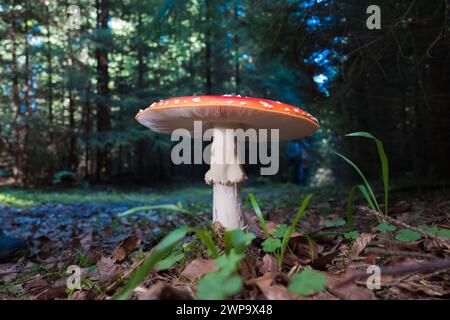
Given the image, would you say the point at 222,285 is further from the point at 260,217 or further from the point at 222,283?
the point at 260,217

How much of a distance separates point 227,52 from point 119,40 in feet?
17.5

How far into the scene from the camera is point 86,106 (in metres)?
12.8

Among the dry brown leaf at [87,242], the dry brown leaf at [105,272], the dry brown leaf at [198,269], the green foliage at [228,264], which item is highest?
the green foliage at [228,264]

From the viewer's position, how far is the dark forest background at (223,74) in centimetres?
393

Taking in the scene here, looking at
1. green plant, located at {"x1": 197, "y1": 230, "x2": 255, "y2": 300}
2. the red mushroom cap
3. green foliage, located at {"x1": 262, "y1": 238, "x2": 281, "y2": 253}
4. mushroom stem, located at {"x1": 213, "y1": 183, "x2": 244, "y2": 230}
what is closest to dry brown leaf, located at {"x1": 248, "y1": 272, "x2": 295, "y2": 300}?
green plant, located at {"x1": 197, "y1": 230, "x2": 255, "y2": 300}

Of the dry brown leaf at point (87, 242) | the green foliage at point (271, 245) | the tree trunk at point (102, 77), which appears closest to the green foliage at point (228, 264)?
the green foliage at point (271, 245)

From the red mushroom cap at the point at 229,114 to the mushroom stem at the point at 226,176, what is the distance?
0.13 m

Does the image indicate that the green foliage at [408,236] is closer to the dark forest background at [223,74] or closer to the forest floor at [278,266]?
the forest floor at [278,266]

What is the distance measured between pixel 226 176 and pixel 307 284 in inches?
54.8

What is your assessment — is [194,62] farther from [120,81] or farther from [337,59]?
[337,59]

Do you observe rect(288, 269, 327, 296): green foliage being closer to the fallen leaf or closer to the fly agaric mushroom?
the fallen leaf

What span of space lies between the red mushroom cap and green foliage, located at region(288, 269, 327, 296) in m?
1.02

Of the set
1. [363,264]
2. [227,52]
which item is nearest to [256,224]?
[363,264]

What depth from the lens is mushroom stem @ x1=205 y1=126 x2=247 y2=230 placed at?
2.40 metres
